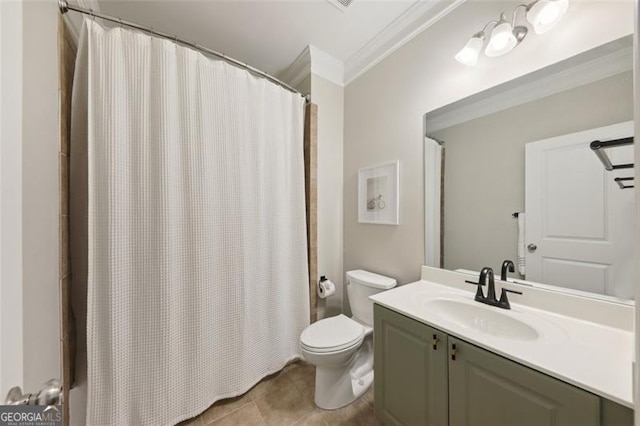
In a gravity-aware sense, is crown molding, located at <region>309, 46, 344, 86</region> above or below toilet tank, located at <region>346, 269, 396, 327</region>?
above

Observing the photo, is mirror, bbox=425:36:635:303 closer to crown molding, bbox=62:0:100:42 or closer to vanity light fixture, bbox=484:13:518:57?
vanity light fixture, bbox=484:13:518:57

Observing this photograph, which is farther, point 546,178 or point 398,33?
point 398,33

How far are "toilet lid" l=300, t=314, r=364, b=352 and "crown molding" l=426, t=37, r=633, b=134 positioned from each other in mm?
1386

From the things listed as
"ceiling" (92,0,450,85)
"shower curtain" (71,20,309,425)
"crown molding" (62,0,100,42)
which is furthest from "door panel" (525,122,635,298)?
"crown molding" (62,0,100,42)

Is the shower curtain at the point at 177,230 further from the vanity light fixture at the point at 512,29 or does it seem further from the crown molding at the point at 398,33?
the vanity light fixture at the point at 512,29

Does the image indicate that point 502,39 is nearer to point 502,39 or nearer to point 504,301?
point 502,39

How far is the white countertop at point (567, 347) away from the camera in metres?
0.61

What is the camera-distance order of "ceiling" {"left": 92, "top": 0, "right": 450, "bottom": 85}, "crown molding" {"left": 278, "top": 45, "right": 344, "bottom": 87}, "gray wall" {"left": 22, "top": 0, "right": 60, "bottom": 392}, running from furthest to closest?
"crown molding" {"left": 278, "top": 45, "right": 344, "bottom": 87}
"ceiling" {"left": 92, "top": 0, "right": 450, "bottom": 85}
"gray wall" {"left": 22, "top": 0, "right": 60, "bottom": 392}

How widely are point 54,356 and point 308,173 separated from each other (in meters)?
1.62

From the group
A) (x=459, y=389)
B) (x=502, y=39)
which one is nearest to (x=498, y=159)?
(x=502, y=39)

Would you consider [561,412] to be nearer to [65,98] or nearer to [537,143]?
[537,143]

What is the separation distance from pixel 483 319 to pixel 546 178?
717mm

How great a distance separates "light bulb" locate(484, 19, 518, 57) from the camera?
3.39 ft

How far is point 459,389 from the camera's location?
857 millimetres
